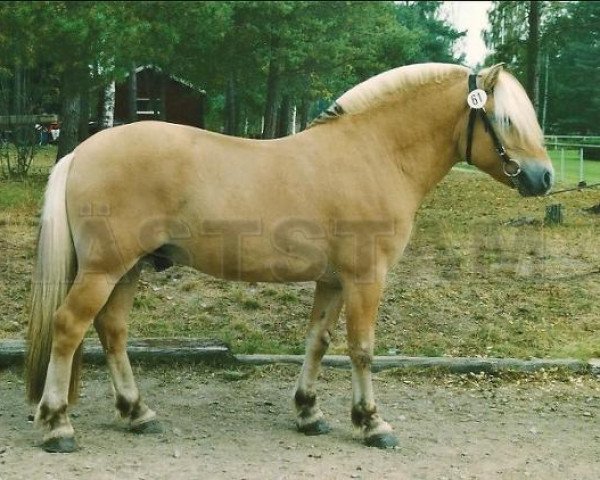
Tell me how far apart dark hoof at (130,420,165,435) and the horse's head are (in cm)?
227

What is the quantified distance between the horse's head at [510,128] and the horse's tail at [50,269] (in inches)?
82.2

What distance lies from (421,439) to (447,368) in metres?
1.27

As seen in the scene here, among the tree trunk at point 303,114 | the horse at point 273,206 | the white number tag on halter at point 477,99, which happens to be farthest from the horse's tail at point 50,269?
the tree trunk at point 303,114

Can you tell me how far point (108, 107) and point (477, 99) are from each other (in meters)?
2.79

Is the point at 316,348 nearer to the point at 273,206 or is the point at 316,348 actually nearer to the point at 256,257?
the point at 256,257

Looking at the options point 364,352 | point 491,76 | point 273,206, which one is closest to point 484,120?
point 491,76

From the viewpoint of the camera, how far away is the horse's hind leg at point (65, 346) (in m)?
3.76

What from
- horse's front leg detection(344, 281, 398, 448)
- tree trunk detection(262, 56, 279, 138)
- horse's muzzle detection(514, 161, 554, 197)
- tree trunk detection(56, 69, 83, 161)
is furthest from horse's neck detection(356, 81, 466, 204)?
tree trunk detection(56, 69, 83, 161)

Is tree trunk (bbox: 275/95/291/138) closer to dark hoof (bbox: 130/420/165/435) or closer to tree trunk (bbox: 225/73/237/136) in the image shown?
tree trunk (bbox: 225/73/237/136)

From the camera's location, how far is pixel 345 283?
13.3 feet

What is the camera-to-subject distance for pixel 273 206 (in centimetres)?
395

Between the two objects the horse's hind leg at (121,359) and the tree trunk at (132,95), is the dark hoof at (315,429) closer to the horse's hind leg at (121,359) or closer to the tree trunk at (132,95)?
the horse's hind leg at (121,359)

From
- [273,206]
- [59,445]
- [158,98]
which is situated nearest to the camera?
[59,445]

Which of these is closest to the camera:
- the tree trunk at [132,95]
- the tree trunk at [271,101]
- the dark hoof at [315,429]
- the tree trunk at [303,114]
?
the dark hoof at [315,429]
